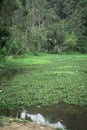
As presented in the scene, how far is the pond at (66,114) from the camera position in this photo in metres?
11.9

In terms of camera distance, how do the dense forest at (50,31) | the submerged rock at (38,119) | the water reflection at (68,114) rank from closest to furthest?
the submerged rock at (38,119), the water reflection at (68,114), the dense forest at (50,31)

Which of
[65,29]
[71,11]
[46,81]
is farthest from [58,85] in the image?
[71,11]

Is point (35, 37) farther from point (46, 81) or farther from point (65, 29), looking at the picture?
point (46, 81)

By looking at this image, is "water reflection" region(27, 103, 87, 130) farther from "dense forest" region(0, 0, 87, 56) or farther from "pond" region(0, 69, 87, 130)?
"dense forest" region(0, 0, 87, 56)

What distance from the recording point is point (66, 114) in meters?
13.8

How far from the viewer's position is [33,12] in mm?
65500

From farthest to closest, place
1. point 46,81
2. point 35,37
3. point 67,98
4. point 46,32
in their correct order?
point 46,32 → point 35,37 → point 46,81 → point 67,98

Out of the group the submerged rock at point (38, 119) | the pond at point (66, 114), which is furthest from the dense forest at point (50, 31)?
the submerged rock at point (38, 119)

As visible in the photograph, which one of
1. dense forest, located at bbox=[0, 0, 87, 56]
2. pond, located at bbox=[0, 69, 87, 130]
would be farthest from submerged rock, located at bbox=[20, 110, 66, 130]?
dense forest, located at bbox=[0, 0, 87, 56]

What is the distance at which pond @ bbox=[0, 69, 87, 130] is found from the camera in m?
11.9

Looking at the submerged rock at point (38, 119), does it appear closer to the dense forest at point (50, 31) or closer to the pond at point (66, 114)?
the pond at point (66, 114)

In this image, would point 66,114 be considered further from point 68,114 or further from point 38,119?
point 38,119

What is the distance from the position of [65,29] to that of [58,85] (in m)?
51.2

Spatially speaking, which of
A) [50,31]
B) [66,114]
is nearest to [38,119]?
[66,114]
